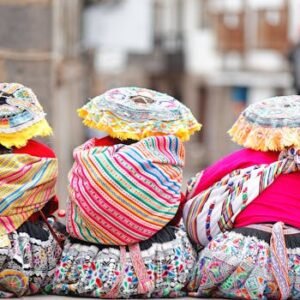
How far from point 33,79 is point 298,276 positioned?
3689 millimetres

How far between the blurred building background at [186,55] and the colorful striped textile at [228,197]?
7.39m

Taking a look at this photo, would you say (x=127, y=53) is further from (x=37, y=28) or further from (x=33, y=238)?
(x=33, y=238)

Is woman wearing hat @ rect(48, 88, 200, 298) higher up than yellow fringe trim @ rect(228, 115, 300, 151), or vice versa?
yellow fringe trim @ rect(228, 115, 300, 151)

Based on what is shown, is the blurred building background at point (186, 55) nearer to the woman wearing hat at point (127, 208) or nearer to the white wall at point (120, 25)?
the white wall at point (120, 25)

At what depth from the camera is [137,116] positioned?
5.29 m

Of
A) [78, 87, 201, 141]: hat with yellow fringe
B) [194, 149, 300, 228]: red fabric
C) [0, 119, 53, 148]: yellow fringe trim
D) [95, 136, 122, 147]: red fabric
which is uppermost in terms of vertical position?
[78, 87, 201, 141]: hat with yellow fringe

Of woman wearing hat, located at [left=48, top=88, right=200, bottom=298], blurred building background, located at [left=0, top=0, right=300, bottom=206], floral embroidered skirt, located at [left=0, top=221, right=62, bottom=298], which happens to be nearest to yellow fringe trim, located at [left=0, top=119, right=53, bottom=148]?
woman wearing hat, located at [left=48, top=88, right=200, bottom=298]

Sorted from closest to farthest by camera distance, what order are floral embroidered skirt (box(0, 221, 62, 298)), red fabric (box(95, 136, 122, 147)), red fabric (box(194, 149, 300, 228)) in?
floral embroidered skirt (box(0, 221, 62, 298))
red fabric (box(194, 149, 300, 228))
red fabric (box(95, 136, 122, 147))

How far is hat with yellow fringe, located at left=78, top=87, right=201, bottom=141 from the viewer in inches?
207

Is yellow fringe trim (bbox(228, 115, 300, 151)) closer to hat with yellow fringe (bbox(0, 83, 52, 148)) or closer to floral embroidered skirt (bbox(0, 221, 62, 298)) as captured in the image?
hat with yellow fringe (bbox(0, 83, 52, 148))

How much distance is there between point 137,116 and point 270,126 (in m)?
0.68

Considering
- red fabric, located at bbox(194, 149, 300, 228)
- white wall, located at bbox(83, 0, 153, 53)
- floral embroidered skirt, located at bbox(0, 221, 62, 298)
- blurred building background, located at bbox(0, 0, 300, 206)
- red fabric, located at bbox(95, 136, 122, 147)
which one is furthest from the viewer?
blurred building background, located at bbox(0, 0, 300, 206)

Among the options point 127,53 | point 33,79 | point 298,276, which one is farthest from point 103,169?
point 127,53

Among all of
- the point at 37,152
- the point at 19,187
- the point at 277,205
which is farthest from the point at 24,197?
the point at 277,205
